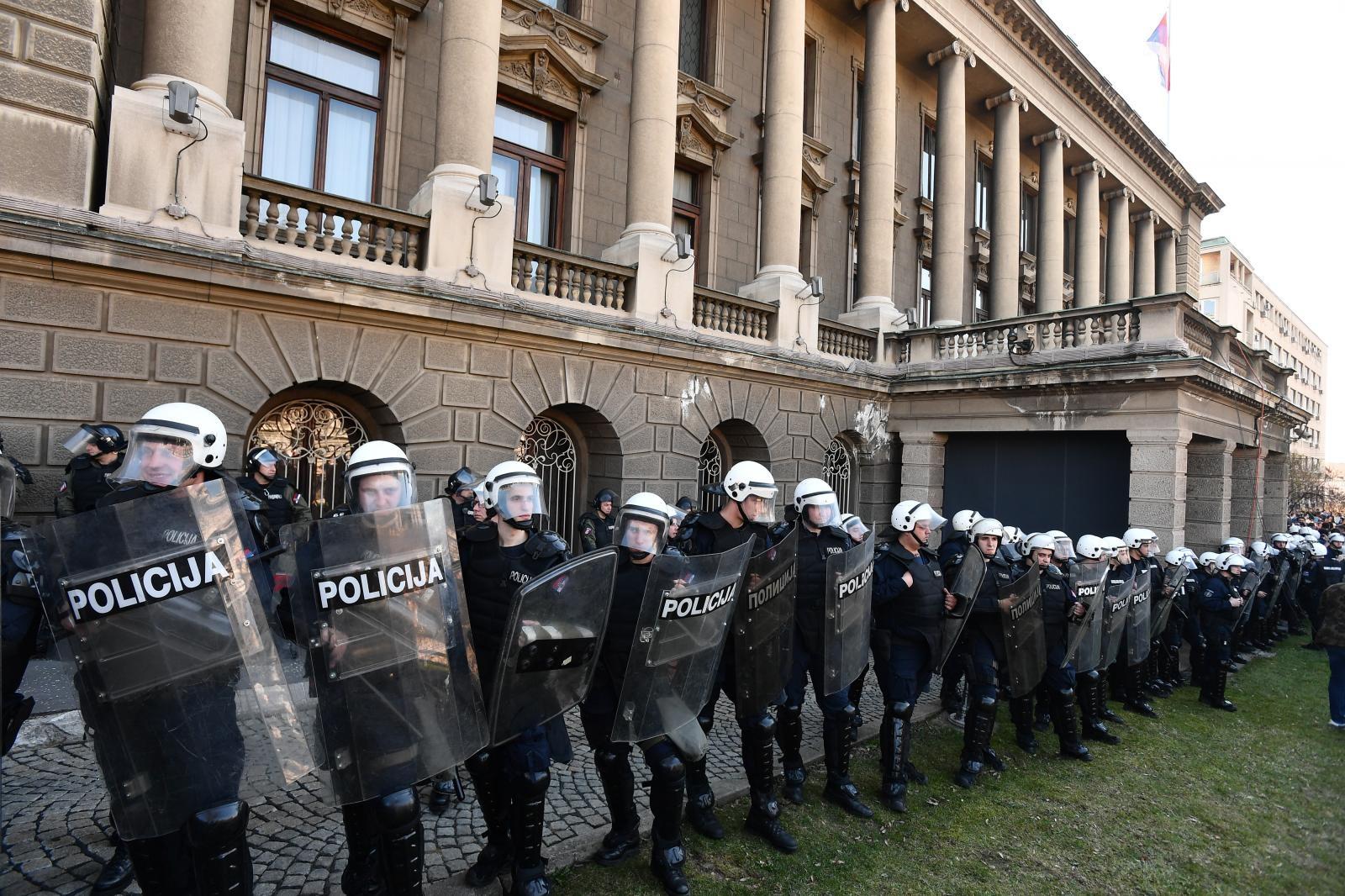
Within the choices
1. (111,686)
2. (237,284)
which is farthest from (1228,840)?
(237,284)

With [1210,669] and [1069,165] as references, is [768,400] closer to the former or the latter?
[1210,669]

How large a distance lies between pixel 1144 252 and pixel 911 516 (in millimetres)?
25308

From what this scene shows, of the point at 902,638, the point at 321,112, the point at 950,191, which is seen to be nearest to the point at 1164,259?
the point at 950,191

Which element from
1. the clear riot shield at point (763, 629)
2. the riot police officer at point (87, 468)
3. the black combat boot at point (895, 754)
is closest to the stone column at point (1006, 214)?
the black combat boot at point (895, 754)

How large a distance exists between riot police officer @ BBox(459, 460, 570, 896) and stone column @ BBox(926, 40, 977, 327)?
43.2 ft

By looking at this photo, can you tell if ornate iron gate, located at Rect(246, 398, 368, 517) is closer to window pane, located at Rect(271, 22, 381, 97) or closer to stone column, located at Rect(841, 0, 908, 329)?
window pane, located at Rect(271, 22, 381, 97)

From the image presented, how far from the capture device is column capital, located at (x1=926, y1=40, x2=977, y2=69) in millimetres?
15617

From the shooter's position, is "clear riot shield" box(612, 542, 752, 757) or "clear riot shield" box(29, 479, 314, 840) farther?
"clear riot shield" box(612, 542, 752, 757)

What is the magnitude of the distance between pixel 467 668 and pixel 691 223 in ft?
40.4

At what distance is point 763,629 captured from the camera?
4238 mm

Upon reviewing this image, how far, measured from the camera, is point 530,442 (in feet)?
32.6

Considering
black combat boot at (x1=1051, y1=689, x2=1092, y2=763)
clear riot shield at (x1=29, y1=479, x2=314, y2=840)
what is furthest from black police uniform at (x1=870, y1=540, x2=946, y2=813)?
clear riot shield at (x1=29, y1=479, x2=314, y2=840)

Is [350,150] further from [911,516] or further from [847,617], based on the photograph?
[847,617]

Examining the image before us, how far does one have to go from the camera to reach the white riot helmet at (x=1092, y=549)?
21.6ft
